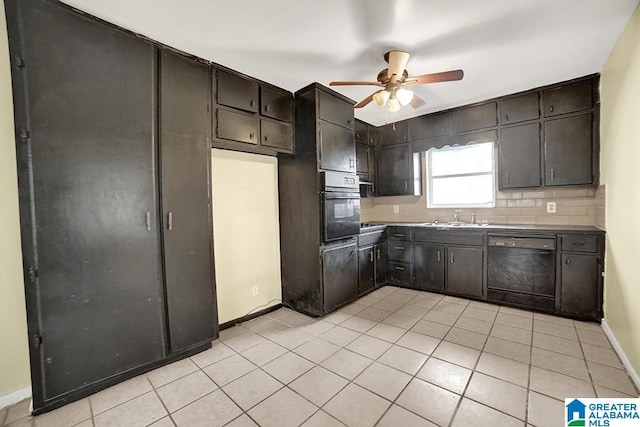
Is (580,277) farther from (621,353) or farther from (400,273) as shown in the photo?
(400,273)

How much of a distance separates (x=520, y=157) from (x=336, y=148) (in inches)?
92.3

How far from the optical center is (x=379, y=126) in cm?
444

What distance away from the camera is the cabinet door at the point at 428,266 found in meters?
3.49

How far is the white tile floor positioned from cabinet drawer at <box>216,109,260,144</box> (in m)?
1.98

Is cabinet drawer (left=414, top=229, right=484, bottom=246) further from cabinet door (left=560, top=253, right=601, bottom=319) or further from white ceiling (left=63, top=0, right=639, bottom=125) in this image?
white ceiling (left=63, top=0, right=639, bottom=125)

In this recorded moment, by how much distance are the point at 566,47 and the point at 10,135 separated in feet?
14.4

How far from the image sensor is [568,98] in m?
2.93

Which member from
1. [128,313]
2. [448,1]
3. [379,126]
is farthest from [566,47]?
Result: [128,313]

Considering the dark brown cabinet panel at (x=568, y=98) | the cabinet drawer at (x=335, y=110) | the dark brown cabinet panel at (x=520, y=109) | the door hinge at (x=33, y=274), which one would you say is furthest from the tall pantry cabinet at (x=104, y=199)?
the dark brown cabinet panel at (x=568, y=98)

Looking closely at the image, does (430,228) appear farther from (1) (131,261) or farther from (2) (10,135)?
(2) (10,135)

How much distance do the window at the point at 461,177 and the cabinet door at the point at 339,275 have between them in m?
1.80

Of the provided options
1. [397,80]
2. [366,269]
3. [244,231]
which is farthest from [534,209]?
[244,231]

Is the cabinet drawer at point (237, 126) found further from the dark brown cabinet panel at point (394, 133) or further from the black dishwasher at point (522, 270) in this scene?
the black dishwasher at point (522, 270)


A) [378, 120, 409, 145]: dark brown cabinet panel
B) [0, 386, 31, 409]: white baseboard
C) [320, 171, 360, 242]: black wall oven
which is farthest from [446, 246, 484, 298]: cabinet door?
[0, 386, 31, 409]: white baseboard
